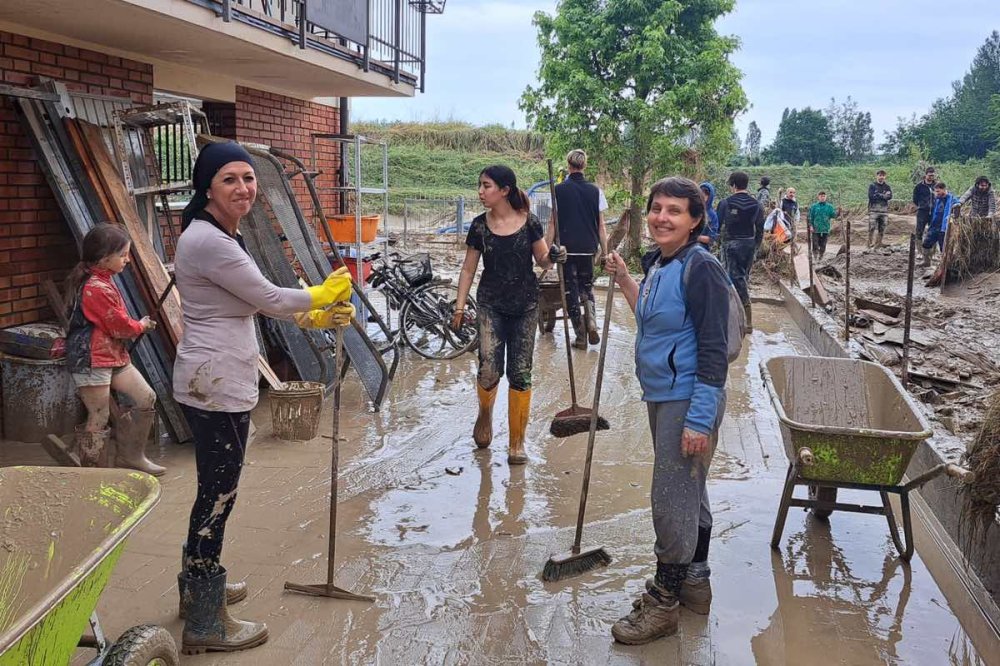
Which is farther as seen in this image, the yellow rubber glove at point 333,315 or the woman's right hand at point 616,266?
the woman's right hand at point 616,266

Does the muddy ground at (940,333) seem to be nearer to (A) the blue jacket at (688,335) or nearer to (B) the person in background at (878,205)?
(B) the person in background at (878,205)

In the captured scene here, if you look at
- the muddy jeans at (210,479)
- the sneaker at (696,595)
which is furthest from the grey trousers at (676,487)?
the muddy jeans at (210,479)

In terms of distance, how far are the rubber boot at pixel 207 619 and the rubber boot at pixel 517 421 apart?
277 centimetres

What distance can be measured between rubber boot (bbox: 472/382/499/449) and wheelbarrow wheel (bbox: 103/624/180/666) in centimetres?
333

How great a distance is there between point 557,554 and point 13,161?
4844 millimetres

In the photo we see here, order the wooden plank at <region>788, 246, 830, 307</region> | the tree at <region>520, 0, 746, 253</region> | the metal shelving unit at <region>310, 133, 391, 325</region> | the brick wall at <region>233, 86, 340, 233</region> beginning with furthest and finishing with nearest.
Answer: the tree at <region>520, 0, 746, 253</region> < the wooden plank at <region>788, 246, 830, 307</region> < the metal shelving unit at <region>310, 133, 391, 325</region> < the brick wall at <region>233, 86, 340, 233</region>

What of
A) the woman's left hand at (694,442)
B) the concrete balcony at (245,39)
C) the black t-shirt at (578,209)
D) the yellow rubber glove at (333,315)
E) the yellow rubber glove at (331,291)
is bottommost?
the woman's left hand at (694,442)

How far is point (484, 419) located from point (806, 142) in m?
55.2

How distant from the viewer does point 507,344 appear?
19.5 feet

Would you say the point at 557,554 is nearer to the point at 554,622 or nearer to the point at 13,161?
the point at 554,622

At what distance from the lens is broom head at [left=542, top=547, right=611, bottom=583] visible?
4203 mm

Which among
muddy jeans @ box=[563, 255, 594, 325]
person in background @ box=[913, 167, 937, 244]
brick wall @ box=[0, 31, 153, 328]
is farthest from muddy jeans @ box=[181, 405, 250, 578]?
person in background @ box=[913, 167, 937, 244]

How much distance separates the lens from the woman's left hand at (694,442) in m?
3.46

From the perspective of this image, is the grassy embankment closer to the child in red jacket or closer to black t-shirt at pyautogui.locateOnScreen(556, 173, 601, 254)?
black t-shirt at pyautogui.locateOnScreen(556, 173, 601, 254)
